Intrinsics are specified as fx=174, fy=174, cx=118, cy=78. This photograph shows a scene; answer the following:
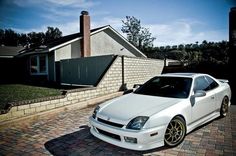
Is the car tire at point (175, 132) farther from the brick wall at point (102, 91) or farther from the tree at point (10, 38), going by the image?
the tree at point (10, 38)

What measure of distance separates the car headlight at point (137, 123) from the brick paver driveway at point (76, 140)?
2.05ft

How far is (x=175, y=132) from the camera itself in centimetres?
362

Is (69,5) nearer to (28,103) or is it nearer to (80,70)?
(80,70)

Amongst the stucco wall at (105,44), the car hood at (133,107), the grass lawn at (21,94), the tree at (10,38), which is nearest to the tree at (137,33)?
the stucco wall at (105,44)

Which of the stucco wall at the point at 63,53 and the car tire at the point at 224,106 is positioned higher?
the stucco wall at the point at 63,53

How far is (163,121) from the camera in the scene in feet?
10.9

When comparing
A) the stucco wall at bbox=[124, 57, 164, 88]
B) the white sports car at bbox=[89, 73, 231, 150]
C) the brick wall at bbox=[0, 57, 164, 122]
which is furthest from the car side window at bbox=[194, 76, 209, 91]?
the stucco wall at bbox=[124, 57, 164, 88]

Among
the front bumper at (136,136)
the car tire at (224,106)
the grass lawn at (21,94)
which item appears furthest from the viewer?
the grass lawn at (21,94)

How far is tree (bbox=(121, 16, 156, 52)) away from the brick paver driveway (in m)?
42.9

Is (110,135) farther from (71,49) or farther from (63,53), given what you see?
(71,49)

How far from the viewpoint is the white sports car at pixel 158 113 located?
3.18m

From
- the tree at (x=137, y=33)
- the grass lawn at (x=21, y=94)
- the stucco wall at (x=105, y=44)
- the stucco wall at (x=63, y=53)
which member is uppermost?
the tree at (x=137, y=33)

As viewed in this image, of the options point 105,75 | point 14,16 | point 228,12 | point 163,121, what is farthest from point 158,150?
point 14,16

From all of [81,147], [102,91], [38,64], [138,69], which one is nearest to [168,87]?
[81,147]
